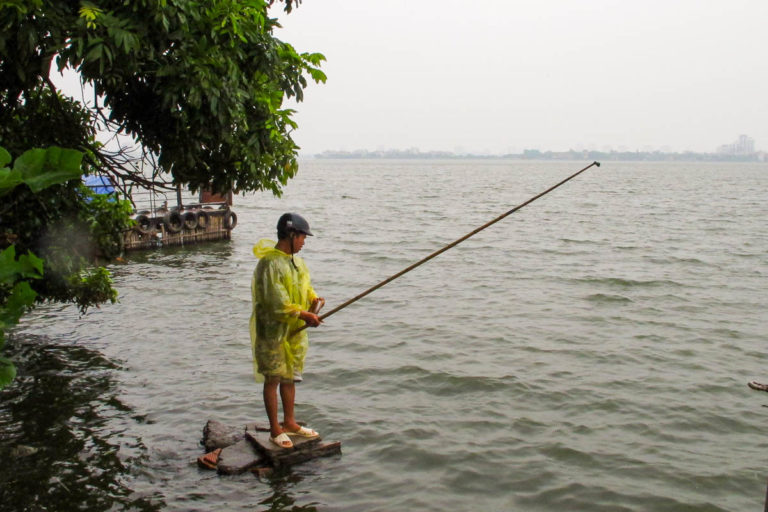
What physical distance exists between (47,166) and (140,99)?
5.18 m

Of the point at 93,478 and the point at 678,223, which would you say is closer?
the point at 93,478

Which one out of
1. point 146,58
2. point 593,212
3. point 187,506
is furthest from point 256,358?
point 593,212

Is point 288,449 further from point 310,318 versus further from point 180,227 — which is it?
point 180,227

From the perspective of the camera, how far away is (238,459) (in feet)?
21.8

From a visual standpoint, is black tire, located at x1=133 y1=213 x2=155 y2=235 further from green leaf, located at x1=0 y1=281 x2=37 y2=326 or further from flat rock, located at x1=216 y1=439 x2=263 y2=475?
green leaf, located at x1=0 y1=281 x2=37 y2=326

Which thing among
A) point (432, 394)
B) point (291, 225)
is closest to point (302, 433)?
point (291, 225)

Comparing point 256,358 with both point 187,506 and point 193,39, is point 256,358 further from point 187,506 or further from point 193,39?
point 193,39

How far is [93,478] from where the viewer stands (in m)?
6.50

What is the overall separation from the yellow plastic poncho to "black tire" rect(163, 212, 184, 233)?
19.1m

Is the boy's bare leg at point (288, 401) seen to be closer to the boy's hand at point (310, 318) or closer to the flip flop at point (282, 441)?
the flip flop at point (282, 441)

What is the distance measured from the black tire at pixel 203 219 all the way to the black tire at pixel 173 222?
0.91 metres

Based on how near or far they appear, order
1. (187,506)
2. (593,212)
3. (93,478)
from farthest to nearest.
→ (593,212), (93,478), (187,506)

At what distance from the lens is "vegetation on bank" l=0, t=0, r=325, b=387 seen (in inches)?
217

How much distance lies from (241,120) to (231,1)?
1047 mm
